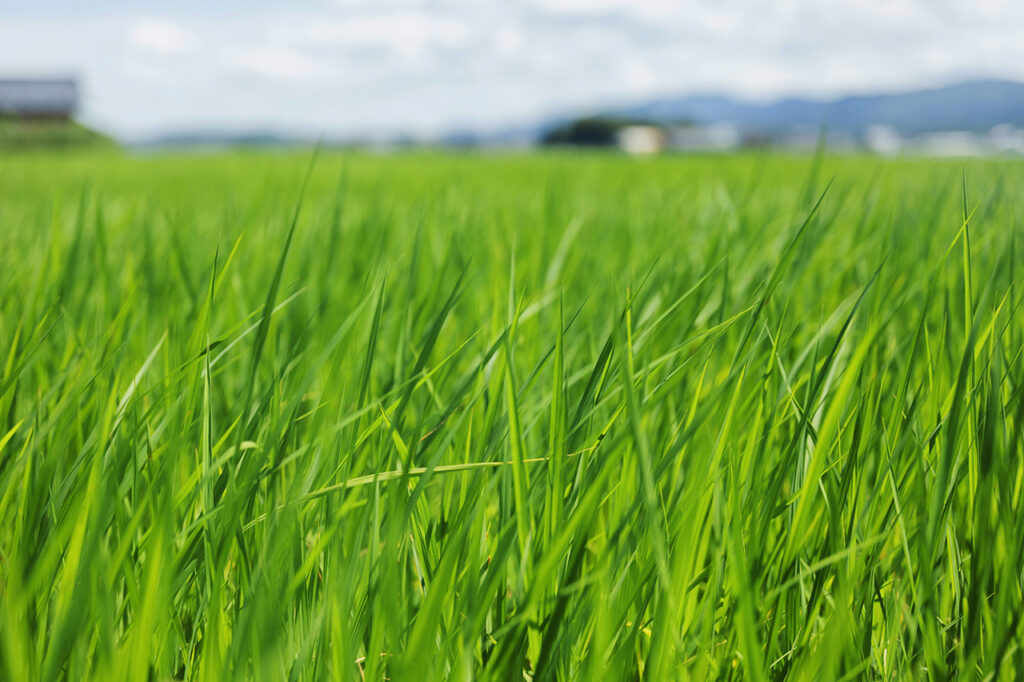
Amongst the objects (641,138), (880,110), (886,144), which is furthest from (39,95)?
(880,110)

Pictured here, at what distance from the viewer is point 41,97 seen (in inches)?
1412

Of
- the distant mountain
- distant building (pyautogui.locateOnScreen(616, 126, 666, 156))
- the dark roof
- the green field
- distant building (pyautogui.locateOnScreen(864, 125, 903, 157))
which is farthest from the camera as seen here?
distant building (pyautogui.locateOnScreen(616, 126, 666, 156))

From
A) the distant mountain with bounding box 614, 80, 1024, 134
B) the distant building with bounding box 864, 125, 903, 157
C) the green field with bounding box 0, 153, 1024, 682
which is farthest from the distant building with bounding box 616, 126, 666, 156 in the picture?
the green field with bounding box 0, 153, 1024, 682

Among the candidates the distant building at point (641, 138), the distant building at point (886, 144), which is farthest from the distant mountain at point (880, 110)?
the distant building at point (641, 138)

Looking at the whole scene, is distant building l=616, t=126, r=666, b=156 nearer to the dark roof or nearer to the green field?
the dark roof

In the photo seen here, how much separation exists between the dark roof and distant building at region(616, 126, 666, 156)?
93.9 ft

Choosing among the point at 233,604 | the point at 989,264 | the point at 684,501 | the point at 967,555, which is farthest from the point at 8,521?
the point at 989,264

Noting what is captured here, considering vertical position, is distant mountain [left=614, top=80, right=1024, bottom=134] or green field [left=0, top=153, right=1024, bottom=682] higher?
distant mountain [left=614, top=80, right=1024, bottom=134]

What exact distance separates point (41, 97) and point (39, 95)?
1.13 feet

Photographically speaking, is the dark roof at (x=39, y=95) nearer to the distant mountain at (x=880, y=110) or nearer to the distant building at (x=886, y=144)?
the distant mountain at (x=880, y=110)

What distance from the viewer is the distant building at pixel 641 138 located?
1470 inches

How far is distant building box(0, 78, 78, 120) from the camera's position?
3431 cm

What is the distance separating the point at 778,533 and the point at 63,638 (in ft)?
1.60

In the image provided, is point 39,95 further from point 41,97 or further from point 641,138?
point 641,138
